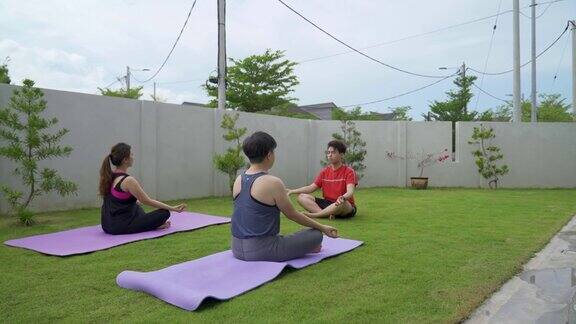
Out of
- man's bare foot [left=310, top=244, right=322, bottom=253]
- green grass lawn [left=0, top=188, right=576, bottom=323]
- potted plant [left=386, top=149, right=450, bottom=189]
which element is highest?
potted plant [left=386, top=149, right=450, bottom=189]

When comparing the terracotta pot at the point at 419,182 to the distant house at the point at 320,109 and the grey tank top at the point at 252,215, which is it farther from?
the distant house at the point at 320,109

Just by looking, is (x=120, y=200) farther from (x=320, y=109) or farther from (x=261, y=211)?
(x=320, y=109)

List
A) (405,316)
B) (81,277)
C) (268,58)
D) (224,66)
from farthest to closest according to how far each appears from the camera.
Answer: (268,58)
(224,66)
(81,277)
(405,316)

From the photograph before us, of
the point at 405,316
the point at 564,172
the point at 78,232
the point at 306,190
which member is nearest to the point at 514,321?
the point at 405,316

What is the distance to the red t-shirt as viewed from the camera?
5.88 m

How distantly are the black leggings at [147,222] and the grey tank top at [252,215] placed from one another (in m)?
1.79

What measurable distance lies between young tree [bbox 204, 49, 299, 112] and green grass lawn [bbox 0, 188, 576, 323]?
42.8 feet

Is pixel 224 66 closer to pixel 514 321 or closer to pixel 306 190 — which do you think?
pixel 306 190

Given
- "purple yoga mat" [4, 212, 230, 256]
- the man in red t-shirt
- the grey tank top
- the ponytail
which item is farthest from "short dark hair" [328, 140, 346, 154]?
the ponytail

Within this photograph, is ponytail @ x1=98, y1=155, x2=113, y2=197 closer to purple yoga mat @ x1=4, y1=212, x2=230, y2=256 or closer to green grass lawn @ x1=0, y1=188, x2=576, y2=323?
purple yoga mat @ x1=4, y1=212, x2=230, y2=256

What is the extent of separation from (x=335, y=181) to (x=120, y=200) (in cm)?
264

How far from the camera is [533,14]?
47.1 ft

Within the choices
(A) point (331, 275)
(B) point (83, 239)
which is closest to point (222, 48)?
(B) point (83, 239)

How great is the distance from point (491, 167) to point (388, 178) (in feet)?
8.34
